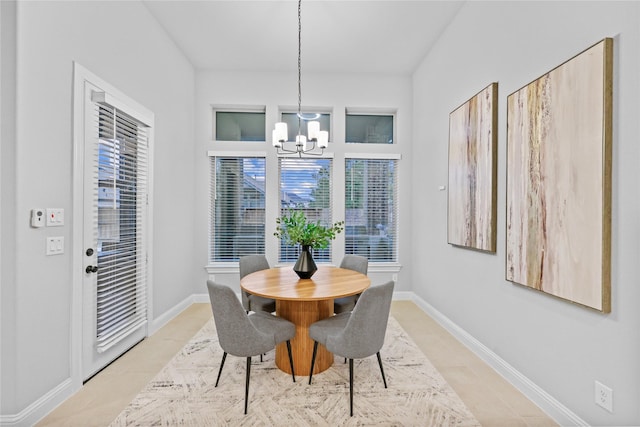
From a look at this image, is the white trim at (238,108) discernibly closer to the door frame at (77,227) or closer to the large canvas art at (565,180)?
the door frame at (77,227)

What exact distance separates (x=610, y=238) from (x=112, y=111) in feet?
11.7

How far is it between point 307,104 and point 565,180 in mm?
3301

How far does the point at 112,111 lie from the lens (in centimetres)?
244

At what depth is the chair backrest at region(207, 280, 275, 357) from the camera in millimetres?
1815

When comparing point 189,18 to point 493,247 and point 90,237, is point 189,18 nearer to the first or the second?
point 90,237

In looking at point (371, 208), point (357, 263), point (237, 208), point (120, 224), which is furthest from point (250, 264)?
point (371, 208)

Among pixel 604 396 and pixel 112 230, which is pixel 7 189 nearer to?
pixel 112 230

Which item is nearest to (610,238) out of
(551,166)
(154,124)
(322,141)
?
(551,166)

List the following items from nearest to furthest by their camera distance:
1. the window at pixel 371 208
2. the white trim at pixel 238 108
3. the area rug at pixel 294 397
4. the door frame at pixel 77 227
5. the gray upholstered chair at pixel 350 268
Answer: the area rug at pixel 294 397 → the door frame at pixel 77 227 → the gray upholstered chair at pixel 350 268 → the white trim at pixel 238 108 → the window at pixel 371 208

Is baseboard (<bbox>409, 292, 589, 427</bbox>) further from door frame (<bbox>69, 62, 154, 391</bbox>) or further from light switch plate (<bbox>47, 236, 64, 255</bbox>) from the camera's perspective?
light switch plate (<bbox>47, 236, 64, 255</bbox>)

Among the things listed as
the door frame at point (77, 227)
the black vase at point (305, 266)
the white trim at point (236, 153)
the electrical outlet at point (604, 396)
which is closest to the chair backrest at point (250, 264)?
the black vase at point (305, 266)

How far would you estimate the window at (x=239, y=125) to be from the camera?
169 inches

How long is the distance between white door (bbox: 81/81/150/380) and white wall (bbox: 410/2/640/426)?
3.21 metres

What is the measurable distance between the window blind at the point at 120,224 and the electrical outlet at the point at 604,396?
3291 millimetres
